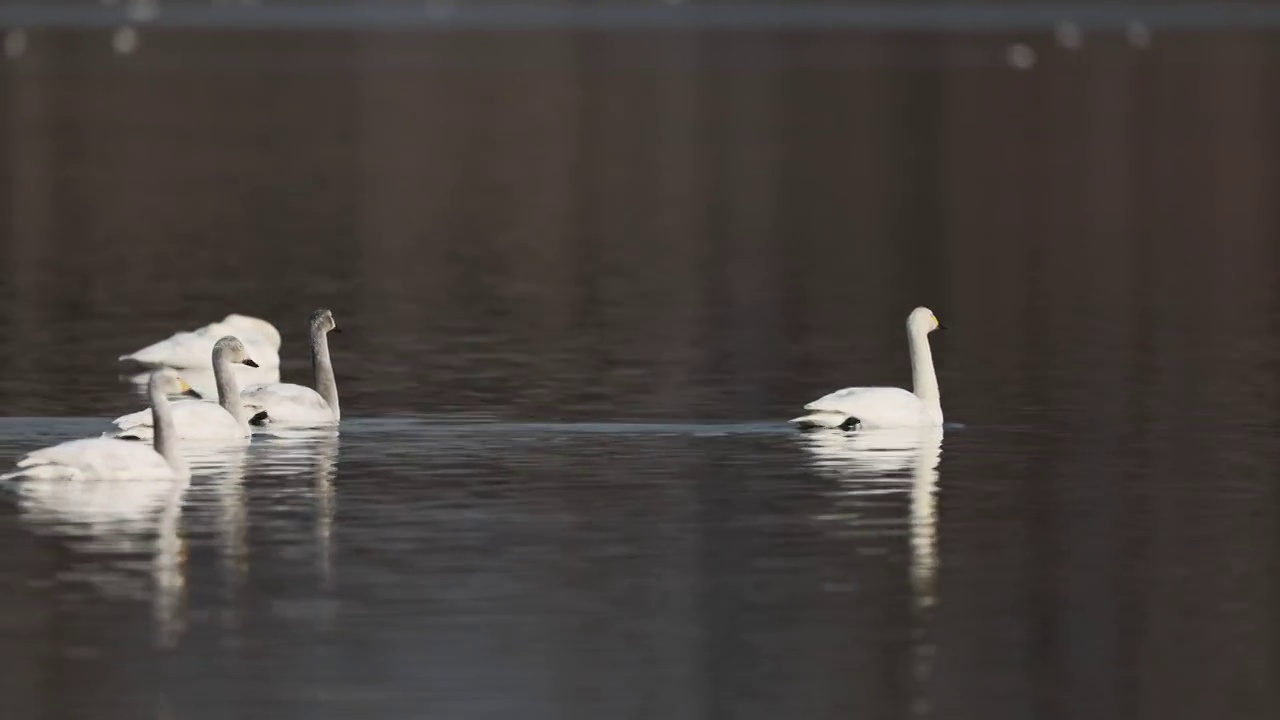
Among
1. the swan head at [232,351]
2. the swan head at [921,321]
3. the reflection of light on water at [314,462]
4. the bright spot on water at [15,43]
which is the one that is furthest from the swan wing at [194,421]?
the bright spot on water at [15,43]

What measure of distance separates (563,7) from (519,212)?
148m

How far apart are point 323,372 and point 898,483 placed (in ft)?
16.8

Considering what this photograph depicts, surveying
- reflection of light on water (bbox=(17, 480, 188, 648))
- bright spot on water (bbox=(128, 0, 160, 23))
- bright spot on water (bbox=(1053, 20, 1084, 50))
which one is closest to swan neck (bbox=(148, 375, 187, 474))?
reflection of light on water (bbox=(17, 480, 188, 648))

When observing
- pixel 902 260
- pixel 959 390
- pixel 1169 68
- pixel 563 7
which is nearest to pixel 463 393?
pixel 959 390

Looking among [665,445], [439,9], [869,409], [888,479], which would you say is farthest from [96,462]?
[439,9]

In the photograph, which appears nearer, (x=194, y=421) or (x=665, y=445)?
(x=194, y=421)

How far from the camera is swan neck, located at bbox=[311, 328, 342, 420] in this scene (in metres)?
23.2

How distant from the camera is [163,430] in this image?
19531 millimetres

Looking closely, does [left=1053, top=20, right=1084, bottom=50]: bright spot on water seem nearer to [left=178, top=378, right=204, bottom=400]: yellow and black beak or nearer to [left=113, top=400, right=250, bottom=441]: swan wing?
[left=178, top=378, right=204, bottom=400]: yellow and black beak

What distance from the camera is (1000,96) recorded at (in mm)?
85375

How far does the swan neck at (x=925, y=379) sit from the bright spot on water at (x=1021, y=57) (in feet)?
261

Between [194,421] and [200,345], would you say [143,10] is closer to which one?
[200,345]

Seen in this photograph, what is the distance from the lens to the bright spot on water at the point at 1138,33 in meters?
123

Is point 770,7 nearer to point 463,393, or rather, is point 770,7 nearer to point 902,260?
point 902,260
